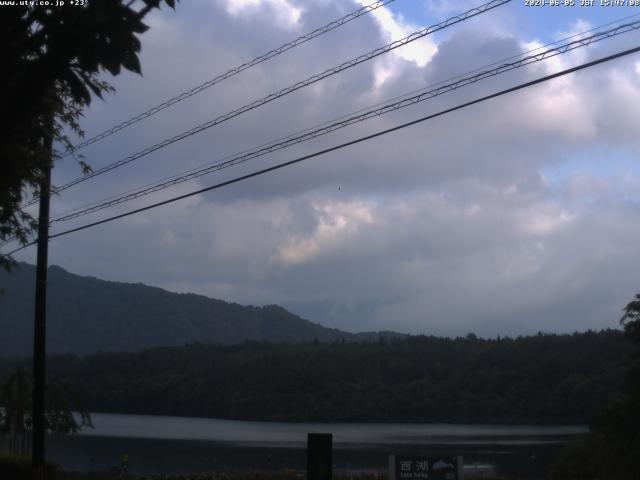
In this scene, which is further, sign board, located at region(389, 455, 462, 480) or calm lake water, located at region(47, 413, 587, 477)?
calm lake water, located at region(47, 413, 587, 477)

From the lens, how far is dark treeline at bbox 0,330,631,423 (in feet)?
308

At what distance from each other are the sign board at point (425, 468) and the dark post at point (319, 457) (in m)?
1.39

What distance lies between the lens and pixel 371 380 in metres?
110

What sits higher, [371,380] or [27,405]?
[27,405]

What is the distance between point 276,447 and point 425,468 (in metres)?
51.7

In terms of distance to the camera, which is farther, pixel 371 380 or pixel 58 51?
pixel 371 380

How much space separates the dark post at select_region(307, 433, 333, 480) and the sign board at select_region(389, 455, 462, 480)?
1391 millimetres

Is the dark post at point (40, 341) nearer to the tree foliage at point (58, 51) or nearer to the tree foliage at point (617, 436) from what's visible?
the tree foliage at point (58, 51)

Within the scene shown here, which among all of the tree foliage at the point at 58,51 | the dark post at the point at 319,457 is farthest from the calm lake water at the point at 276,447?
the tree foliage at the point at 58,51

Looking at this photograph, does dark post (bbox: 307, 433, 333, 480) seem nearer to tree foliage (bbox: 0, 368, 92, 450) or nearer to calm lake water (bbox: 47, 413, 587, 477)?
tree foliage (bbox: 0, 368, 92, 450)

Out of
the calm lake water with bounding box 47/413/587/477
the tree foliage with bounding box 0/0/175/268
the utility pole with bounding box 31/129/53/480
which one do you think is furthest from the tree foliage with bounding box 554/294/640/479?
the tree foliage with bounding box 0/0/175/268

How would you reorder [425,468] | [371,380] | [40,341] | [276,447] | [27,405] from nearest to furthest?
[425,468] < [40,341] < [27,405] < [276,447] < [371,380]

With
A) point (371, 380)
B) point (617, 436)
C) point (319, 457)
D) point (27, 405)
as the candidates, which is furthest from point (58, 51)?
point (371, 380)

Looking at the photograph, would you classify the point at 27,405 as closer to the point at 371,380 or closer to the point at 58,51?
the point at 58,51
